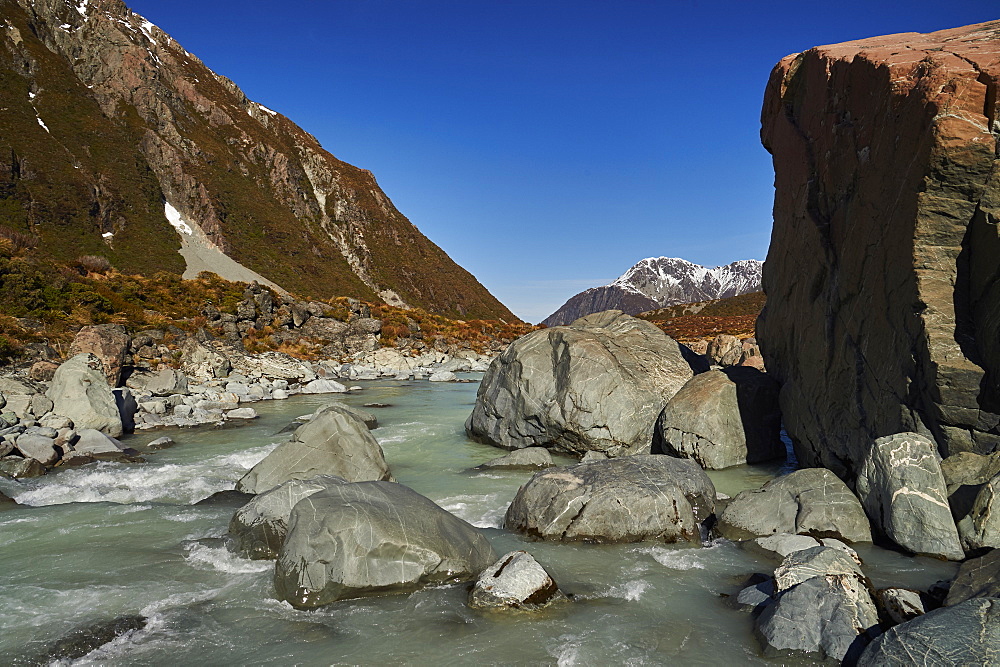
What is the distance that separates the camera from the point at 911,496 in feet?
24.0

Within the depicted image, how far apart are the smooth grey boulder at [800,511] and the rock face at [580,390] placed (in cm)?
464

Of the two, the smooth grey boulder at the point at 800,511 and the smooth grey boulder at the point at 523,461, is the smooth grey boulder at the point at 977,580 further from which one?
the smooth grey boulder at the point at 523,461

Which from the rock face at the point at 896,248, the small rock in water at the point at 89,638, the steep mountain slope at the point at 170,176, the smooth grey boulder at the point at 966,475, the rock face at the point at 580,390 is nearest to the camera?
the small rock in water at the point at 89,638

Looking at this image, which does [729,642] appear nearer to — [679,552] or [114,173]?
[679,552]

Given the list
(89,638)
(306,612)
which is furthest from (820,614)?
(89,638)

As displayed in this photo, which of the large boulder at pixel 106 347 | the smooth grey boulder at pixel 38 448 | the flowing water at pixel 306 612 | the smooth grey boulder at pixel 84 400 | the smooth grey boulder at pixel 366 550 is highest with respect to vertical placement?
the large boulder at pixel 106 347

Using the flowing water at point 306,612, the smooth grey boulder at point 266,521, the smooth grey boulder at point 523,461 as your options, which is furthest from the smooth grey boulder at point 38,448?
the smooth grey boulder at point 523,461

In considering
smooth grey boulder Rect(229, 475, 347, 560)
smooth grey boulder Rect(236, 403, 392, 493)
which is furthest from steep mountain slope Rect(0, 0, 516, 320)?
smooth grey boulder Rect(229, 475, 347, 560)

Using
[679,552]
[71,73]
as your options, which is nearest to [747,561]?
[679,552]

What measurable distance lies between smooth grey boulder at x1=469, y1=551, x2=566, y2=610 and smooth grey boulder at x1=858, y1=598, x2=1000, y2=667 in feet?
9.74

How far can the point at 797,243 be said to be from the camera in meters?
12.9

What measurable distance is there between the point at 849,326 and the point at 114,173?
98.2 meters

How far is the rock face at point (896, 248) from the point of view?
7.29 m

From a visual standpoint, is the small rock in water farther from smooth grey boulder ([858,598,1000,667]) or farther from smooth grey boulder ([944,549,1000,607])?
smooth grey boulder ([944,549,1000,607])
